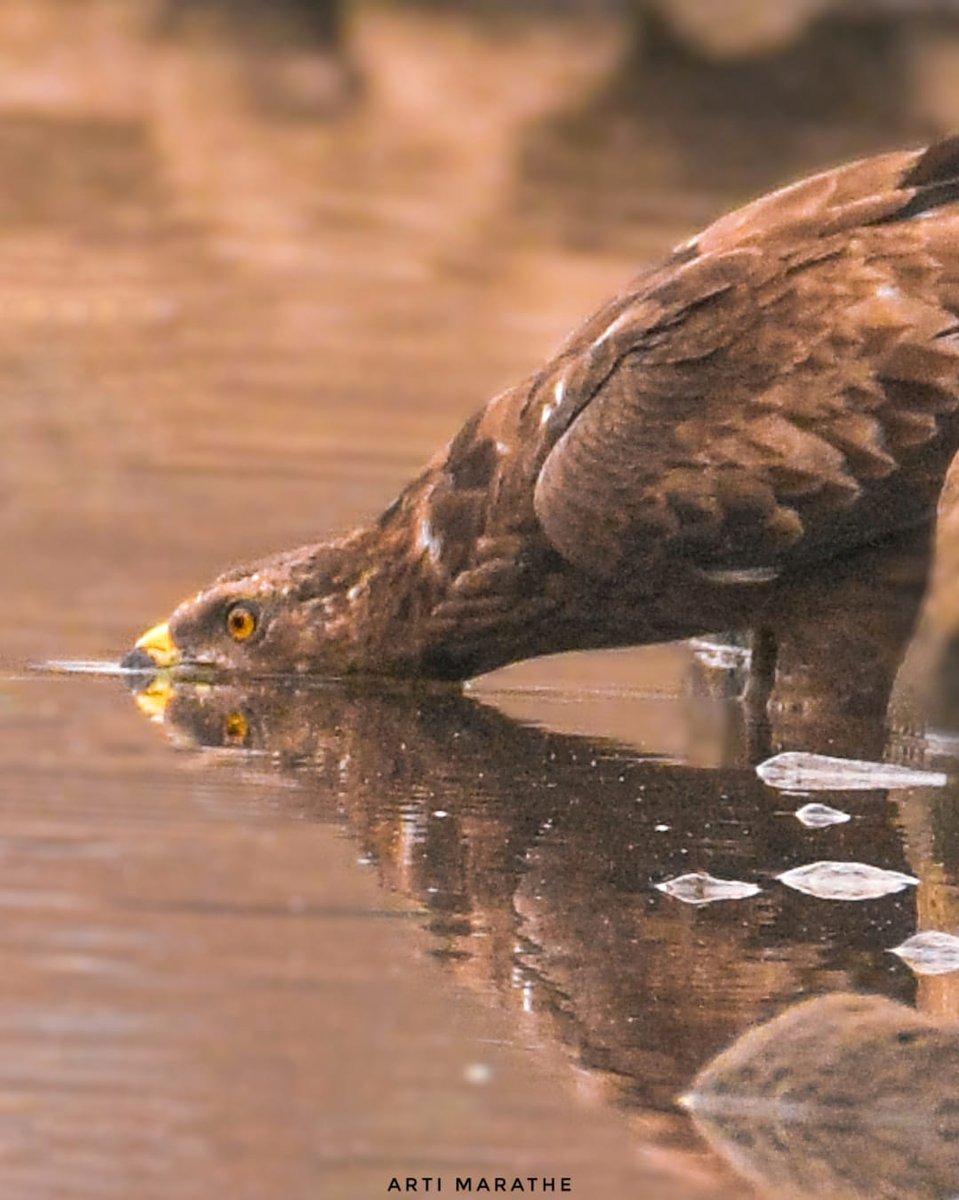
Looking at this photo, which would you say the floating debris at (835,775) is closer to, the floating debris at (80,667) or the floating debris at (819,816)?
the floating debris at (819,816)

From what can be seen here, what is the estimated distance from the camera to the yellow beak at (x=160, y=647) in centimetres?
750

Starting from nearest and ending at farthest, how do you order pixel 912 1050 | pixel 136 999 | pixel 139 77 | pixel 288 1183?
1. pixel 288 1183
2. pixel 912 1050
3. pixel 136 999
4. pixel 139 77

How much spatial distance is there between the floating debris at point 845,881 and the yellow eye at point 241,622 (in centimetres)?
217

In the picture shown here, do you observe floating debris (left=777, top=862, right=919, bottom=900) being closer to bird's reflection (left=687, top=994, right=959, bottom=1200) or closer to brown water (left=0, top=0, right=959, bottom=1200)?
brown water (left=0, top=0, right=959, bottom=1200)

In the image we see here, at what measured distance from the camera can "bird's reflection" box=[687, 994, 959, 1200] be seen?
4070mm

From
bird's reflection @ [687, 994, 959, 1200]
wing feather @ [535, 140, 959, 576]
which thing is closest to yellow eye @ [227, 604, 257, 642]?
wing feather @ [535, 140, 959, 576]

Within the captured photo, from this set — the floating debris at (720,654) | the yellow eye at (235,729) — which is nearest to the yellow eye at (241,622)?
the yellow eye at (235,729)

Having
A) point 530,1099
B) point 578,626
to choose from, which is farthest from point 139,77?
point 530,1099

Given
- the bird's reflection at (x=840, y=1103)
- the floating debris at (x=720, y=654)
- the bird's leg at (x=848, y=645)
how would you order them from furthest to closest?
1. the floating debris at (x=720, y=654)
2. the bird's leg at (x=848, y=645)
3. the bird's reflection at (x=840, y=1103)

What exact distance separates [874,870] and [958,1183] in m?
1.68

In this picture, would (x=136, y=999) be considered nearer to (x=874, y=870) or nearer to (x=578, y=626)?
(x=874, y=870)

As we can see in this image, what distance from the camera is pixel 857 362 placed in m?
6.84

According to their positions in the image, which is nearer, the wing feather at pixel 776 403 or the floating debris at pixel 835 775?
the floating debris at pixel 835 775

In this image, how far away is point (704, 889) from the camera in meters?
5.51
